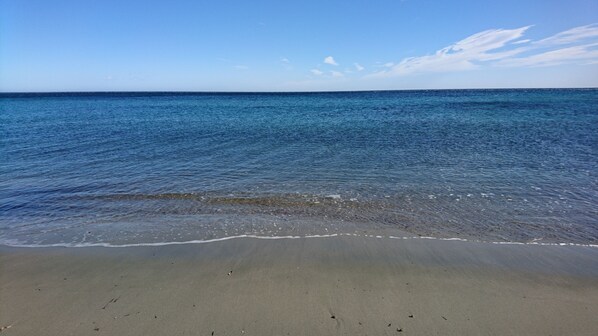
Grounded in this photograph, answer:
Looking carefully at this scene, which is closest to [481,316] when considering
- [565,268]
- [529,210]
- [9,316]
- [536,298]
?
[536,298]

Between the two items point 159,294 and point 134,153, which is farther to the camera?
point 134,153

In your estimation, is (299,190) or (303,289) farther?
(299,190)

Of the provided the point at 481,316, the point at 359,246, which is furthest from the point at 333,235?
the point at 481,316

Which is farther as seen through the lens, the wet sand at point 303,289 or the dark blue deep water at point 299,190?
the dark blue deep water at point 299,190

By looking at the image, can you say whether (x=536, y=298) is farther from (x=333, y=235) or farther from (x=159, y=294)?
(x=159, y=294)

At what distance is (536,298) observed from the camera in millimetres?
5195

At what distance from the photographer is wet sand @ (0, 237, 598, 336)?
4.60 meters

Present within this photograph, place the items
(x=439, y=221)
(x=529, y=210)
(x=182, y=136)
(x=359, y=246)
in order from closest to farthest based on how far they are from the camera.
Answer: (x=359, y=246)
(x=439, y=221)
(x=529, y=210)
(x=182, y=136)

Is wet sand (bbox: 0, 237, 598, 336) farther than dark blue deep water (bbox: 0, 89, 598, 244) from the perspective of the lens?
No

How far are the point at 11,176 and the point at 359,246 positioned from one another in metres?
14.0

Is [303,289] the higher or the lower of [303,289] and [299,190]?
the lower

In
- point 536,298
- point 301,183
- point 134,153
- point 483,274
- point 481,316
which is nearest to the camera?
point 481,316

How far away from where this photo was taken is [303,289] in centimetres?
544

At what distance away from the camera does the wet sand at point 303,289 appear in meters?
4.60
